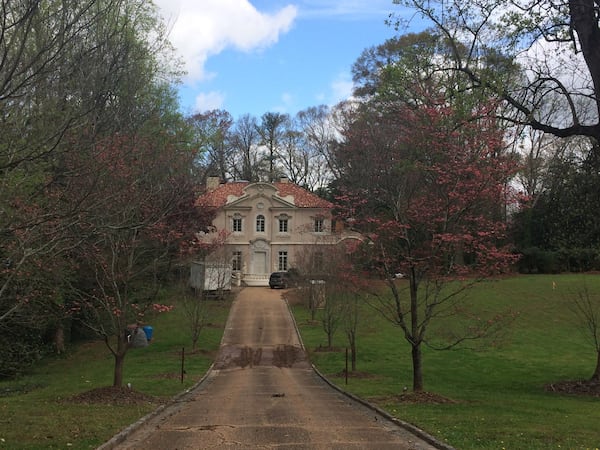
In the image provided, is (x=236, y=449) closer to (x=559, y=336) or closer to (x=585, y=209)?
(x=585, y=209)

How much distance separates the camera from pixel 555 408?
1354 cm

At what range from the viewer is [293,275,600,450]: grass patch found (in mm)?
9781

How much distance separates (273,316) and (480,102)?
23.1 meters

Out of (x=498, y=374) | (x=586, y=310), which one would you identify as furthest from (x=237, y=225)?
(x=498, y=374)

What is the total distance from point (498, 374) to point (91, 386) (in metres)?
13.0

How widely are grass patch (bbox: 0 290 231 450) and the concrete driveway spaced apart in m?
0.57

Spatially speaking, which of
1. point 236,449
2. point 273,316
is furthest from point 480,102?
point 273,316

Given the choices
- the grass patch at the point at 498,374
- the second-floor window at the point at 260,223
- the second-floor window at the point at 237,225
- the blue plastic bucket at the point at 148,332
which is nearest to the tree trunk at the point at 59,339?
the blue plastic bucket at the point at 148,332

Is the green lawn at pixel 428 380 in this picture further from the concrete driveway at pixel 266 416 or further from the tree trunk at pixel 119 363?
the tree trunk at pixel 119 363

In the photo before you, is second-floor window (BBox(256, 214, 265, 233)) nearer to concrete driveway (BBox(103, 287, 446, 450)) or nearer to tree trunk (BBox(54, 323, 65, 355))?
tree trunk (BBox(54, 323, 65, 355))

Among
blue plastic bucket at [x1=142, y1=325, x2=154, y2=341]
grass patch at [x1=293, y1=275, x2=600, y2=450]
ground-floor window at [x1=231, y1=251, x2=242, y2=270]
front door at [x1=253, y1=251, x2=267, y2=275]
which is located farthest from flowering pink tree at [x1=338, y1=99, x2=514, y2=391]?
front door at [x1=253, y1=251, x2=267, y2=275]

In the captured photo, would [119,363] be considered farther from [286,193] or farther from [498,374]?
[286,193]

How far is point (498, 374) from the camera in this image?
20.3m

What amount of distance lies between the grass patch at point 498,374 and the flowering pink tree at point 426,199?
2295mm
